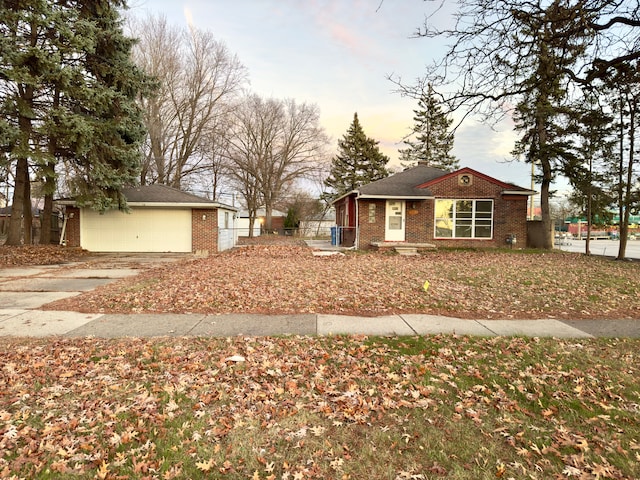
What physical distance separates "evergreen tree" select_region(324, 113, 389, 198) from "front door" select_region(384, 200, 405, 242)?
2285 centimetres

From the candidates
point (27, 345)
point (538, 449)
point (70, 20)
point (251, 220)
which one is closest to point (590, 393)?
point (538, 449)

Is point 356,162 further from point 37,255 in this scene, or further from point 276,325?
point 276,325

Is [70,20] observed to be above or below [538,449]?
above

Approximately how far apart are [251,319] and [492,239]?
15.8 m

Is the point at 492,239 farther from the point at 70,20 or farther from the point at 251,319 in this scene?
the point at 70,20

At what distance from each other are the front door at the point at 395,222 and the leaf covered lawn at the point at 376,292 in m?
6.65

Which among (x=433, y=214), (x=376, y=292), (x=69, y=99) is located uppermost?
(x=69, y=99)

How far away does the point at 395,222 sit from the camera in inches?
695

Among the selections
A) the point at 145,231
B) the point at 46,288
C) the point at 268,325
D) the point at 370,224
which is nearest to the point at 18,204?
the point at 145,231

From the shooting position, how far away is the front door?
17.6 m

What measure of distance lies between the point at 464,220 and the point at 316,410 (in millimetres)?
16729

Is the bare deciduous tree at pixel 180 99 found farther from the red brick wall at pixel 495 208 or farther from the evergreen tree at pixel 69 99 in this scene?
the red brick wall at pixel 495 208

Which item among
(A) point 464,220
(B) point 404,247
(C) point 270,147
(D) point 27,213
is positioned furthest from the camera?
(C) point 270,147

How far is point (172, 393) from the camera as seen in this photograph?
3271 mm
